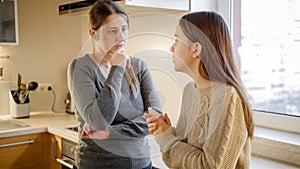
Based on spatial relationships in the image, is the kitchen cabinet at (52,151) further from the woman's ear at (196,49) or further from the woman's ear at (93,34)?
the woman's ear at (196,49)

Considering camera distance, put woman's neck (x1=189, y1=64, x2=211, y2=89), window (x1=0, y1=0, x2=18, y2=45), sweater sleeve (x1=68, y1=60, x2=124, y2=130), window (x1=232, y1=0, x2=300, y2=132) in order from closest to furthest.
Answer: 1. woman's neck (x1=189, y1=64, x2=211, y2=89)
2. sweater sleeve (x1=68, y1=60, x2=124, y2=130)
3. window (x1=232, y1=0, x2=300, y2=132)
4. window (x1=0, y1=0, x2=18, y2=45)

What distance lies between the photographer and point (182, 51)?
958 mm

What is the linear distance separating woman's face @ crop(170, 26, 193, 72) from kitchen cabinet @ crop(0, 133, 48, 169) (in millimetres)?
1458

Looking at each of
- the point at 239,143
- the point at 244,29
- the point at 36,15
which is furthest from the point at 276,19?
the point at 36,15

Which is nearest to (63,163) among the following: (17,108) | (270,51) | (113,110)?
(17,108)

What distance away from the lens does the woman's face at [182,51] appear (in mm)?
950

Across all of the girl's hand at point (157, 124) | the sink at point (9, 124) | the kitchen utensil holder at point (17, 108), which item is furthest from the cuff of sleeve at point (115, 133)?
the kitchen utensil holder at point (17, 108)

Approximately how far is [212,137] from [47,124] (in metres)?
1.62

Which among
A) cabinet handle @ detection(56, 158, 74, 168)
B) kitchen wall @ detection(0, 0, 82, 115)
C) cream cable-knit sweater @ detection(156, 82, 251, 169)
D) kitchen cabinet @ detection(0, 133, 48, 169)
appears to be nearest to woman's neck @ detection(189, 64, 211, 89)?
cream cable-knit sweater @ detection(156, 82, 251, 169)

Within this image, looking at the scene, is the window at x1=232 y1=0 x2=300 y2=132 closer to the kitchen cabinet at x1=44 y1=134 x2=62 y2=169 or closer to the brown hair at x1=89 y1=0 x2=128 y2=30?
the brown hair at x1=89 y1=0 x2=128 y2=30

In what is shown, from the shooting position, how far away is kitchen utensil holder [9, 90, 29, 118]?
2.42 metres

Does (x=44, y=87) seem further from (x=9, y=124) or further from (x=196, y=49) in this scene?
(x=196, y=49)

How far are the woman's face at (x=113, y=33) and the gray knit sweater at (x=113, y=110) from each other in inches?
3.1

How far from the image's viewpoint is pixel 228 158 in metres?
0.86
